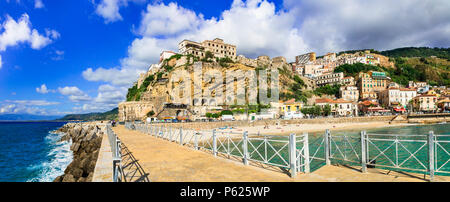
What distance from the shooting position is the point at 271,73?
79.4 meters

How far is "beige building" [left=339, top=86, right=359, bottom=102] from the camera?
75.4 metres

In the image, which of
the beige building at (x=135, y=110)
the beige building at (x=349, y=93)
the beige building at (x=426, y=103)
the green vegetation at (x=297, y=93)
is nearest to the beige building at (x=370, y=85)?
the beige building at (x=349, y=93)

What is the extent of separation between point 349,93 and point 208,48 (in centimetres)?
5042

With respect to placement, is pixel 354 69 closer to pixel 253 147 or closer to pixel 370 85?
pixel 370 85

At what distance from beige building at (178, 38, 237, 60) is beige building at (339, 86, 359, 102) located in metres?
39.0

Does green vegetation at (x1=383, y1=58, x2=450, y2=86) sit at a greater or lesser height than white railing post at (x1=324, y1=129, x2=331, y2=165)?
greater

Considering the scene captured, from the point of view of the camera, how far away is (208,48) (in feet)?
262

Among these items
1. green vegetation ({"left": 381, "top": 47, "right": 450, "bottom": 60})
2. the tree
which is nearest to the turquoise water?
the tree

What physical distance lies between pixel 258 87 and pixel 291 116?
1887cm

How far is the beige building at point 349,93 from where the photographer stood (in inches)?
2970

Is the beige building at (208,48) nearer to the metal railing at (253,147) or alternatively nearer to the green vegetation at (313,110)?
the green vegetation at (313,110)

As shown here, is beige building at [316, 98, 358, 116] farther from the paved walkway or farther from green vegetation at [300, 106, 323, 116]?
the paved walkway
